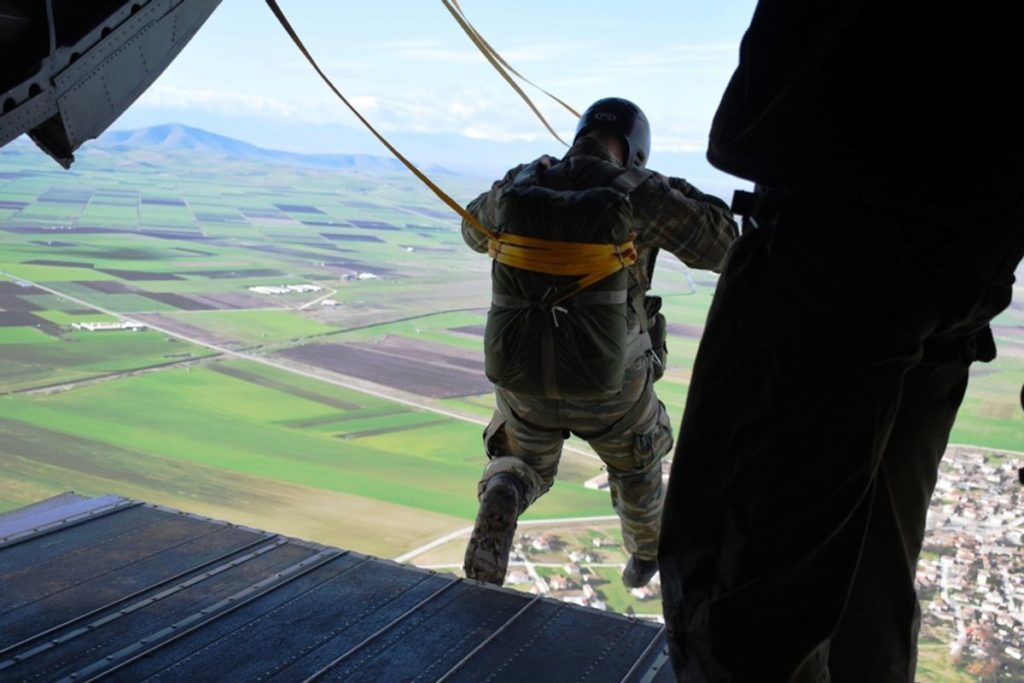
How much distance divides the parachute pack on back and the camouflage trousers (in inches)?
10.7

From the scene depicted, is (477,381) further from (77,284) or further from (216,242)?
(216,242)

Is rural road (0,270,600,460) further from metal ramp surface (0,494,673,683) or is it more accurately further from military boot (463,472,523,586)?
metal ramp surface (0,494,673,683)

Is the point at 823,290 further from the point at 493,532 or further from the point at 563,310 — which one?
the point at 493,532

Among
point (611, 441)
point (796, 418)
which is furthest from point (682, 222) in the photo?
point (796, 418)

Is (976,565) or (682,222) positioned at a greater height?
(682,222)

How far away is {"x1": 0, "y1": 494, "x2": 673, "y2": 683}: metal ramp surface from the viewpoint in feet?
9.17

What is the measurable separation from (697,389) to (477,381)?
2490 cm

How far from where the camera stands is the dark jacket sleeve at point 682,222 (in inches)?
136

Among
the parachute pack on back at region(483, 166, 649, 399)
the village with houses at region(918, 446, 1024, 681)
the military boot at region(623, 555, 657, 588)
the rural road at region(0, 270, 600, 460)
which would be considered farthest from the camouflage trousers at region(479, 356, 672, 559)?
the rural road at region(0, 270, 600, 460)

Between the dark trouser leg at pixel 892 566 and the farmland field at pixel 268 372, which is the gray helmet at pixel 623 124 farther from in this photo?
the farmland field at pixel 268 372

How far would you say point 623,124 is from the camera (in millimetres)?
3803

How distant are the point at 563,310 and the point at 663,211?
1.72 ft

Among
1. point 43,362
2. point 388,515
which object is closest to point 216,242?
point 43,362

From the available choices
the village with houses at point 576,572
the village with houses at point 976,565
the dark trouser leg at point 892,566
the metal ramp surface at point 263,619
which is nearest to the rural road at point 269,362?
the village with houses at point 576,572
